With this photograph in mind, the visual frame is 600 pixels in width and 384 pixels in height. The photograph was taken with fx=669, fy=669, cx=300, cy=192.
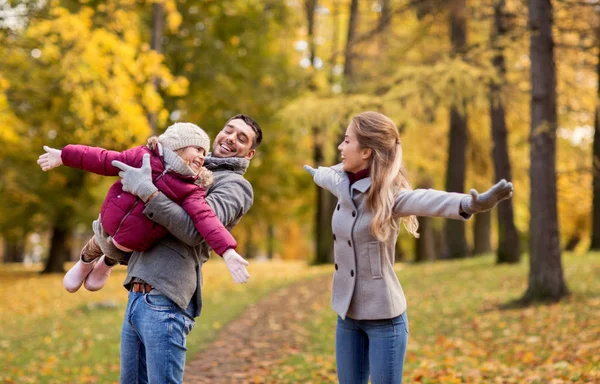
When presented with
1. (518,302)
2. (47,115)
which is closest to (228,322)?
(518,302)

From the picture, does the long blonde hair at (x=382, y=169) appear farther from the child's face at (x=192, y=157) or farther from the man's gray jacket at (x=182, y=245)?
the child's face at (x=192, y=157)

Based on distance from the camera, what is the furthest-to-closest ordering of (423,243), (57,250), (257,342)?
(57,250) → (423,243) → (257,342)

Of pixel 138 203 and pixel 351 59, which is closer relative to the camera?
pixel 138 203

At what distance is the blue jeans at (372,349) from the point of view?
11.3ft

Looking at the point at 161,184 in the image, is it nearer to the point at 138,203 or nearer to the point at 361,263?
the point at 138,203

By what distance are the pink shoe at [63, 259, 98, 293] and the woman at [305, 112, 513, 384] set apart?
1357 millimetres

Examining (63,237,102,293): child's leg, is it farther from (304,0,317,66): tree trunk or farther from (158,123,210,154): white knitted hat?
(304,0,317,66): tree trunk

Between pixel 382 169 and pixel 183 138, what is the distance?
1017 mm

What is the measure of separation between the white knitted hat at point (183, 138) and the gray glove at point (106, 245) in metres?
0.51

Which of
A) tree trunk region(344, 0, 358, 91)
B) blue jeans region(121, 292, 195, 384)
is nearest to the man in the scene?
blue jeans region(121, 292, 195, 384)

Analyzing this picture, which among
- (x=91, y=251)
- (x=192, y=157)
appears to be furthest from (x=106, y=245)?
(x=192, y=157)

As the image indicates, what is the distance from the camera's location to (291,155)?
22.9m

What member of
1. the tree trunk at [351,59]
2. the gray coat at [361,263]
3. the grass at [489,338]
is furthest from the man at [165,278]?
the tree trunk at [351,59]

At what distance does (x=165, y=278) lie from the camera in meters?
3.16
